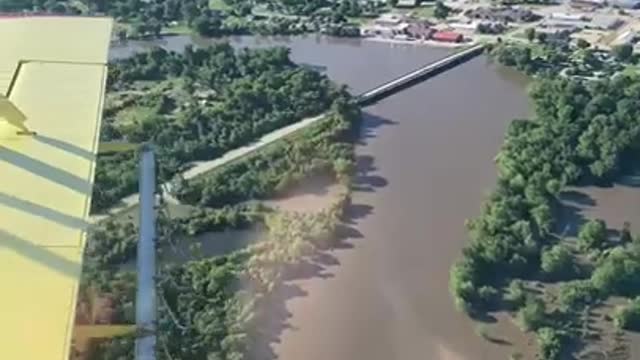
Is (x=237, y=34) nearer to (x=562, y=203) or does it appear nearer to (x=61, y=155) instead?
(x=562, y=203)

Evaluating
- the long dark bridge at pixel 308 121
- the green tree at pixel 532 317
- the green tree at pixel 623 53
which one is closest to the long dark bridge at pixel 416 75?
the long dark bridge at pixel 308 121

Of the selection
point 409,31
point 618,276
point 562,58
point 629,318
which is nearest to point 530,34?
point 562,58

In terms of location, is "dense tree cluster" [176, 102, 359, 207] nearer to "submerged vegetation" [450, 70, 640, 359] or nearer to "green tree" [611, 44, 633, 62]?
"submerged vegetation" [450, 70, 640, 359]

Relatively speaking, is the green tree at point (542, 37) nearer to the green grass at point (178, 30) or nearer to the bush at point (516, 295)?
the green grass at point (178, 30)

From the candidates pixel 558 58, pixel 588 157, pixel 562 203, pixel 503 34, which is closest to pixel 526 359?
pixel 562 203

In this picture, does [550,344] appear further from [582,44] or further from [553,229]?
[582,44]

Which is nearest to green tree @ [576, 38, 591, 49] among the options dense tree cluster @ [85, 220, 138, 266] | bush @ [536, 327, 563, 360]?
bush @ [536, 327, 563, 360]
